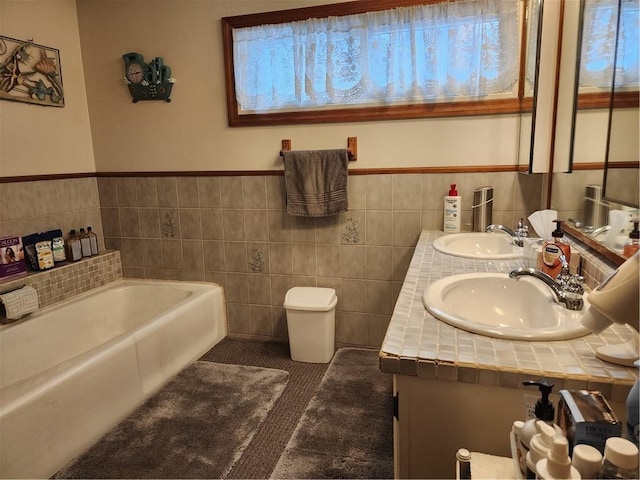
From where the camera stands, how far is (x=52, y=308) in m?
2.41

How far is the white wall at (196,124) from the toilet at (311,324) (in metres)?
0.80

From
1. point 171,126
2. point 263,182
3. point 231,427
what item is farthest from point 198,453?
point 171,126

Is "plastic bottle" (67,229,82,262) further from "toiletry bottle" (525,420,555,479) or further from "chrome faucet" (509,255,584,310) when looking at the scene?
"toiletry bottle" (525,420,555,479)

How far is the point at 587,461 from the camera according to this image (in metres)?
0.54

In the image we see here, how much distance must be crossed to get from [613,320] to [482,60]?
1823 mm

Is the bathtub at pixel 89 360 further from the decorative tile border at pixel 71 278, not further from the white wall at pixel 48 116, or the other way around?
the white wall at pixel 48 116

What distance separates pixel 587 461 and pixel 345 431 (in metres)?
1.42

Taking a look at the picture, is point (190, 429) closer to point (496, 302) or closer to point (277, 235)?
point (277, 235)

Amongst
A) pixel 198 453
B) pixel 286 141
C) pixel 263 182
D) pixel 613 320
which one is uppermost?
pixel 286 141

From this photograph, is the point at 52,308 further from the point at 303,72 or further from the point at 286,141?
the point at 303,72

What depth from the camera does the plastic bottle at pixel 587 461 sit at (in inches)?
21.0

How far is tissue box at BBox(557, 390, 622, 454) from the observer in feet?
1.88

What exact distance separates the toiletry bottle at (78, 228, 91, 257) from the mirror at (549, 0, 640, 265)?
8.96 feet

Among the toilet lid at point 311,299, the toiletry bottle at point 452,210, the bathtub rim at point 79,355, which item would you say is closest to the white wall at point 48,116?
the bathtub rim at point 79,355
